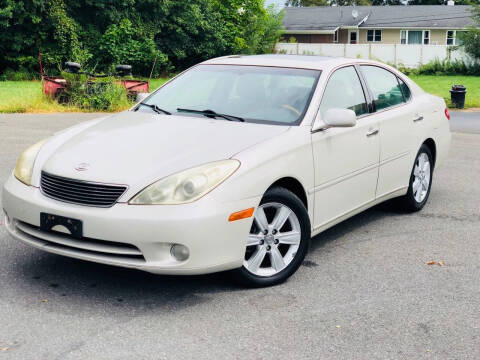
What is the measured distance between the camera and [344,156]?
5730mm

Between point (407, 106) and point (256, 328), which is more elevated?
point (407, 106)

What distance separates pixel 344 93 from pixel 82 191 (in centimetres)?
251

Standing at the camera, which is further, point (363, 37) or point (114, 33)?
point (363, 37)

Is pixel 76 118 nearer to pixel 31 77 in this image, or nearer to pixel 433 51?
pixel 31 77

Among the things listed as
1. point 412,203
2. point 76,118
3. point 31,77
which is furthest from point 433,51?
point 412,203

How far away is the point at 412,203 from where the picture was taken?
726 cm

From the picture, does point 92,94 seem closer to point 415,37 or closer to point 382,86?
point 382,86

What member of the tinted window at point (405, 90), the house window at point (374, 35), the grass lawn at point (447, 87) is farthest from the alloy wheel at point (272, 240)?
the house window at point (374, 35)

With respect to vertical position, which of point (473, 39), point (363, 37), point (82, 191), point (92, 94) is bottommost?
point (363, 37)

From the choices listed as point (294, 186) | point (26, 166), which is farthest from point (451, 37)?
point (26, 166)

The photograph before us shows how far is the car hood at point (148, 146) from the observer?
4621 millimetres

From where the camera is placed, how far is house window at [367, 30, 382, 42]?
215 feet

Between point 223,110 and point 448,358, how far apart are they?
264 cm

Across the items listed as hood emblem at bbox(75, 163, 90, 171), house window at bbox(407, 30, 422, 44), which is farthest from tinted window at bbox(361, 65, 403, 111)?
house window at bbox(407, 30, 422, 44)
